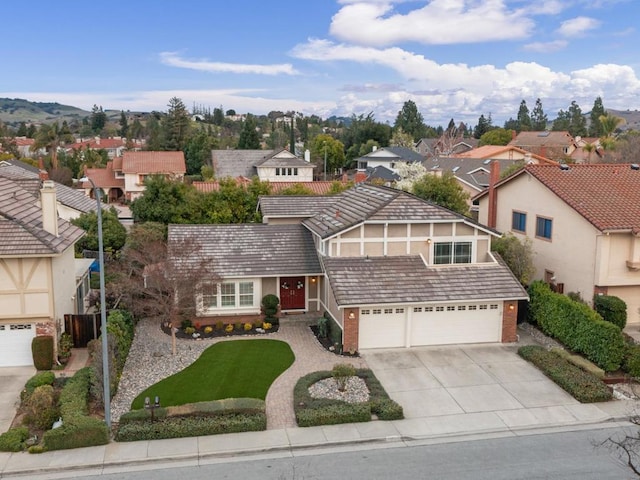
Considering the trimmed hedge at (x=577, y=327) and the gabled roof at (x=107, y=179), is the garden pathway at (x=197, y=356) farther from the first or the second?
the gabled roof at (x=107, y=179)

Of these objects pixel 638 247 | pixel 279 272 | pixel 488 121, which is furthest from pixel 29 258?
pixel 488 121

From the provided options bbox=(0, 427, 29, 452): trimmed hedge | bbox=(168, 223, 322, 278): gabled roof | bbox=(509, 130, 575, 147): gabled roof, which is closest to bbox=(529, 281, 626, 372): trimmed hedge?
bbox=(168, 223, 322, 278): gabled roof

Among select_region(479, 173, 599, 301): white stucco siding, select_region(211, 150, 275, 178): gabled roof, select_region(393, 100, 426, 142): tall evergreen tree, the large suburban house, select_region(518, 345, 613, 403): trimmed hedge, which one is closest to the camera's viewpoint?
select_region(518, 345, 613, 403): trimmed hedge

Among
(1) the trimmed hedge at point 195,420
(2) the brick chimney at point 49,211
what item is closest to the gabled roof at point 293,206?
(2) the brick chimney at point 49,211

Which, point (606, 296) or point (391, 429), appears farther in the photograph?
point (606, 296)

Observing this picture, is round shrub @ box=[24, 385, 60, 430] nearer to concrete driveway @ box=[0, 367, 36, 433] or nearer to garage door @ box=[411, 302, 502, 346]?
concrete driveway @ box=[0, 367, 36, 433]

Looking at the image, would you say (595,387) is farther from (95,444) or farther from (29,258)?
(29,258)
